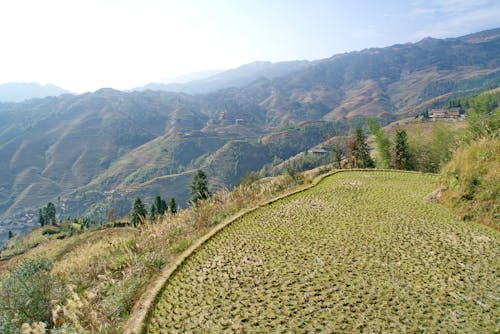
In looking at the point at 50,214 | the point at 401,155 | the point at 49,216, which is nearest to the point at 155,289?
the point at 401,155

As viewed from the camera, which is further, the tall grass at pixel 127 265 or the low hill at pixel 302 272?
the tall grass at pixel 127 265

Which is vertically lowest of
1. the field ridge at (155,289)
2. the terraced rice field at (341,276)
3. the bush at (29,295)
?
the terraced rice field at (341,276)

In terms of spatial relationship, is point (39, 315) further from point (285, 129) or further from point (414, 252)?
point (285, 129)

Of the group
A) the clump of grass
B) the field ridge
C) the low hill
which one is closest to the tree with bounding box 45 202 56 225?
the clump of grass

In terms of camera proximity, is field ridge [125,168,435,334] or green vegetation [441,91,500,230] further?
green vegetation [441,91,500,230]

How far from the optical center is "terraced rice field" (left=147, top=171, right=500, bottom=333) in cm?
492

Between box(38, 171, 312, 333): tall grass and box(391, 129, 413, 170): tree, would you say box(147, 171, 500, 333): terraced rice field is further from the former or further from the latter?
box(391, 129, 413, 170): tree

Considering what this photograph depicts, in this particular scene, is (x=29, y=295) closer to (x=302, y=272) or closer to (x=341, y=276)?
(x=302, y=272)

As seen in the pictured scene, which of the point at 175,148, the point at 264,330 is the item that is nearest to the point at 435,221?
the point at 264,330

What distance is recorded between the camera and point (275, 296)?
18.4 feet

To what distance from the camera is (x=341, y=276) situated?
20.2ft

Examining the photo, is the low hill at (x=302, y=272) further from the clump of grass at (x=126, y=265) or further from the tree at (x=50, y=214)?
the tree at (x=50, y=214)

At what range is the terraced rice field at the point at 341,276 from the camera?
4.92 metres

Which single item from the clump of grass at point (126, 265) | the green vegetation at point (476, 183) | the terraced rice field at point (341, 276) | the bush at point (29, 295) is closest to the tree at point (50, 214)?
the clump of grass at point (126, 265)
